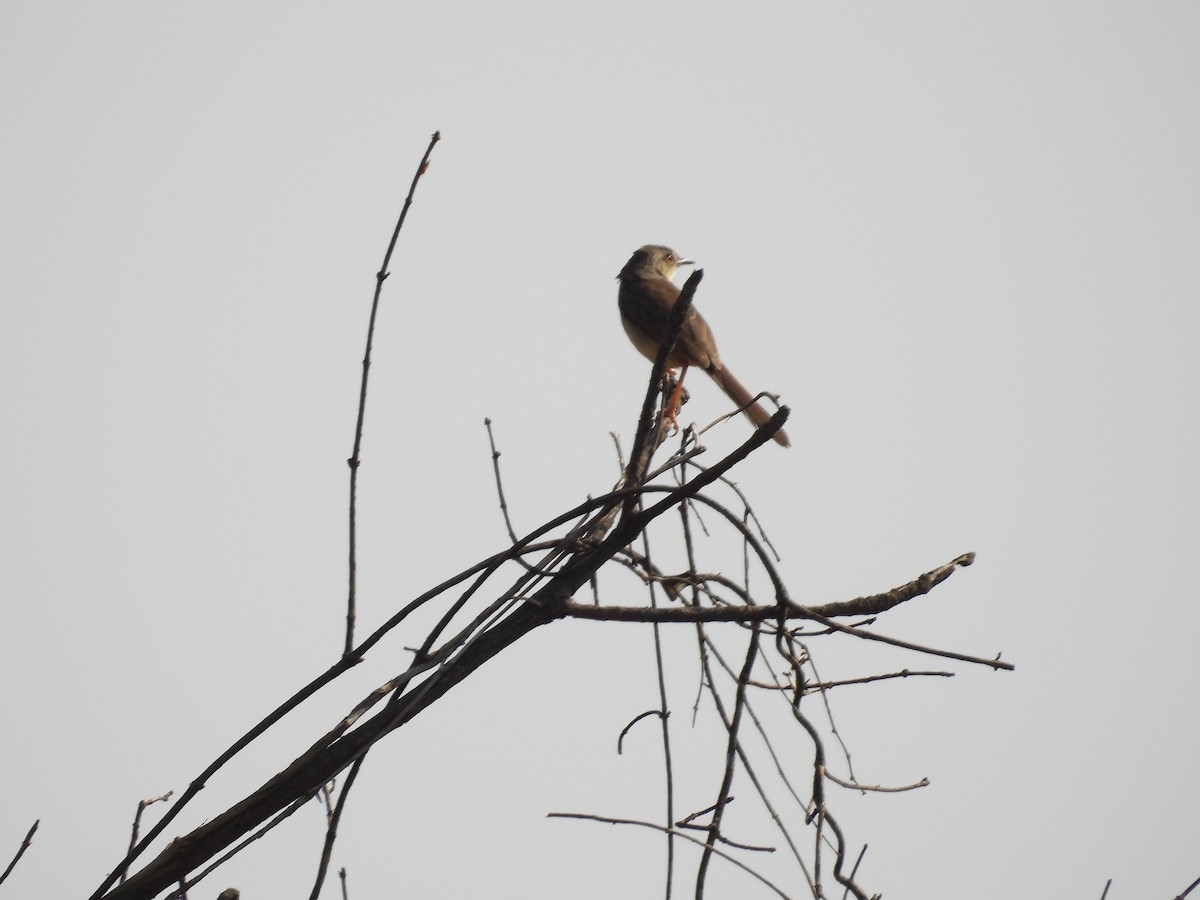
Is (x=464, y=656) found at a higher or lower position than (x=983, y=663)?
higher

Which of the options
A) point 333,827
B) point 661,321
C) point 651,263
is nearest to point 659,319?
point 661,321

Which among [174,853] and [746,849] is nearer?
[174,853]

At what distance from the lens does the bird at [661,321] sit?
224 inches

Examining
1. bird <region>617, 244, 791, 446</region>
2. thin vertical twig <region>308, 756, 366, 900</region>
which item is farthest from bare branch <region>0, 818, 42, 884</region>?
bird <region>617, 244, 791, 446</region>

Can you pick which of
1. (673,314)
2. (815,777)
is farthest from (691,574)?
(673,314)

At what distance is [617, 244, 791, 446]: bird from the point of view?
224 inches

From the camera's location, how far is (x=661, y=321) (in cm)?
637

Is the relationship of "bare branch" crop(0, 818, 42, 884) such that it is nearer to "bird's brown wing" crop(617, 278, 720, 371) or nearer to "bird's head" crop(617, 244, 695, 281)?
"bird's brown wing" crop(617, 278, 720, 371)

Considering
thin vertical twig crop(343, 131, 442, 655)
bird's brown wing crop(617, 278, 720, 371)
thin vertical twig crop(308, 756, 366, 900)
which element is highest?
bird's brown wing crop(617, 278, 720, 371)

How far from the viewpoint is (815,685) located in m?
2.22

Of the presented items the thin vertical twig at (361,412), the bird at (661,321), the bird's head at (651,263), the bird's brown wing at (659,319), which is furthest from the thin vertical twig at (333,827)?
the bird's head at (651,263)

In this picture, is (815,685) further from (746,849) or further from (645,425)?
(645,425)

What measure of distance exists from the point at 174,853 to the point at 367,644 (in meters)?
0.47

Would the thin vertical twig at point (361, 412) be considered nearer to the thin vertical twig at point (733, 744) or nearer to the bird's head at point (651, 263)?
the thin vertical twig at point (733, 744)
